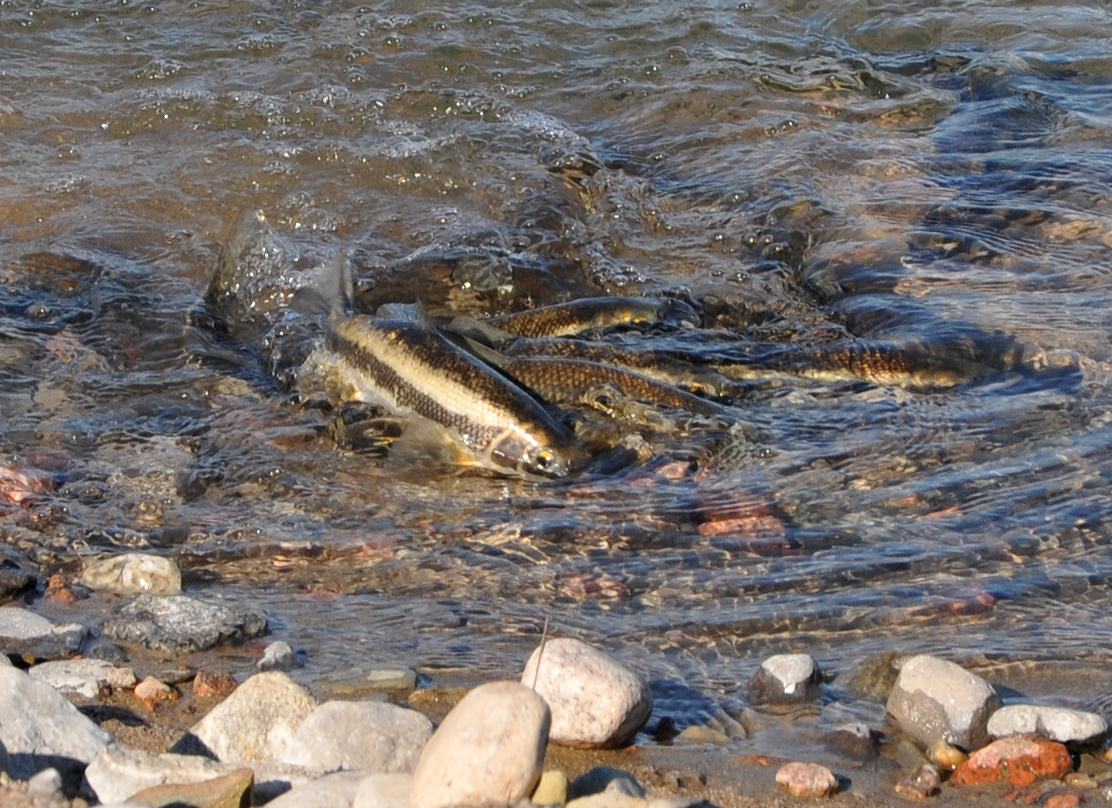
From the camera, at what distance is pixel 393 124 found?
9.95 meters

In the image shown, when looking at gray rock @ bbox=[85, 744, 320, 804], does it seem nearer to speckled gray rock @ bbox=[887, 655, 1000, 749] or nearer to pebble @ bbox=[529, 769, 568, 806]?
pebble @ bbox=[529, 769, 568, 806]

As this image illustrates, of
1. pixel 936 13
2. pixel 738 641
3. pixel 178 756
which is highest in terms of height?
pixel 936 13

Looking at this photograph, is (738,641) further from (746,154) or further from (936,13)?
(936,13)

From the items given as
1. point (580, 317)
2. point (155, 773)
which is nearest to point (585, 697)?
point (155, 773)

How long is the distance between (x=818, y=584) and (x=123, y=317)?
13.7 ft

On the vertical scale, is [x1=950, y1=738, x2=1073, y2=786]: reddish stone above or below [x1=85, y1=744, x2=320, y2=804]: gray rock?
below

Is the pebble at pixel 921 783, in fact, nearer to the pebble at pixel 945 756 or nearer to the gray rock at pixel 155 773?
the pebble at pixel 945 756

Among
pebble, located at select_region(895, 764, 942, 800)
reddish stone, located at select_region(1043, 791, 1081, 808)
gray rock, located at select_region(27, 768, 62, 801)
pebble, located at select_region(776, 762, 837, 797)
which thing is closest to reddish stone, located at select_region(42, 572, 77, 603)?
gray rock, located at select_region(27, 768, 62, 801)

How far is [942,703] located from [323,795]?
5.23 feet

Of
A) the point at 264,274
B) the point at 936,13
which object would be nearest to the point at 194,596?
the point at 264,274

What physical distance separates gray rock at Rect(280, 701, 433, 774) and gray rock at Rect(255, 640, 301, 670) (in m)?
0.62

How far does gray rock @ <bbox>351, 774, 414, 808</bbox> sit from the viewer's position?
2690 millimetres

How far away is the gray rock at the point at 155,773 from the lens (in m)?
2.92

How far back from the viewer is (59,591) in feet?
14.3
